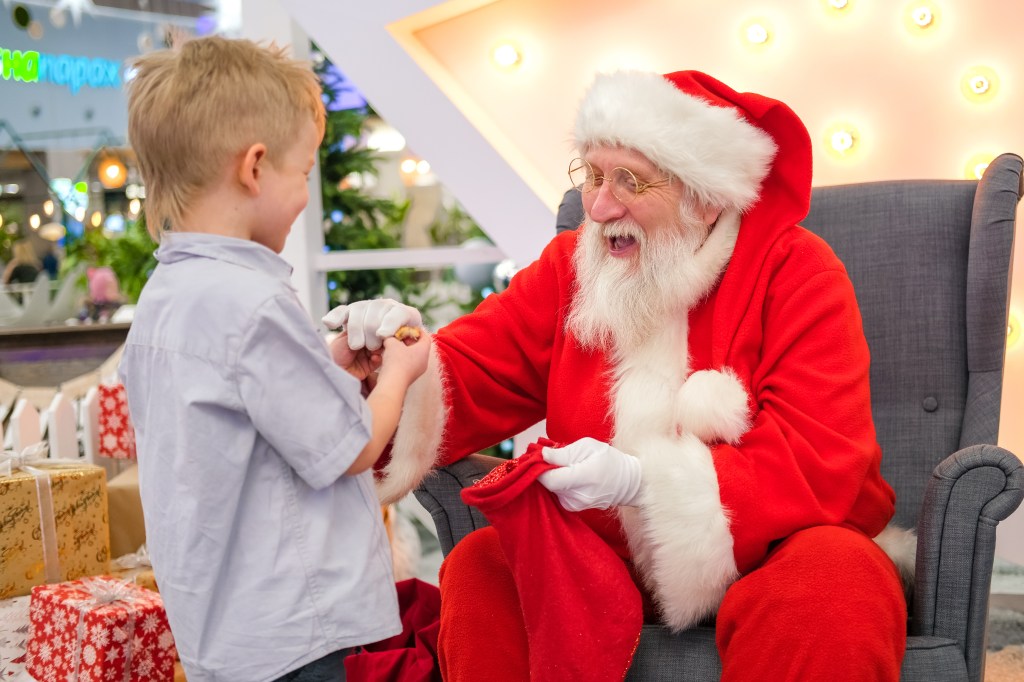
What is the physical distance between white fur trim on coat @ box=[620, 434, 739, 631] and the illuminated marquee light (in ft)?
22.6

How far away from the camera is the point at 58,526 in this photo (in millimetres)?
2389

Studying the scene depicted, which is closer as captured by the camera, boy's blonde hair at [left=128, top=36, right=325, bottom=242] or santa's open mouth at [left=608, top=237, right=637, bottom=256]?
boy's blonde hair at [left=128, top=36, right=325, bottom=242]

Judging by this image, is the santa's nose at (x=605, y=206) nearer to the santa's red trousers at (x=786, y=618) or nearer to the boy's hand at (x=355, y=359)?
the boy's hand at (x=355, y=359)

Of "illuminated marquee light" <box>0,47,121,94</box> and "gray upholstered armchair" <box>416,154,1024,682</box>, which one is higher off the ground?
"illuminated marquee light" <box>0,47,121,94</box>

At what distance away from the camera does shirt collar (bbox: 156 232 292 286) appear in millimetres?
1253

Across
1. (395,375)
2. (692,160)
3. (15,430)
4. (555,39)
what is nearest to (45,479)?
(15,430)

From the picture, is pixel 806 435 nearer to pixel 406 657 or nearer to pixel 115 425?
pixel 406 657

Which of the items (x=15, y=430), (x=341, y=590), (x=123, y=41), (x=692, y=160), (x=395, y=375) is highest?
(x=123, y=41)

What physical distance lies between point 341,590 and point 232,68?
0.66 metres

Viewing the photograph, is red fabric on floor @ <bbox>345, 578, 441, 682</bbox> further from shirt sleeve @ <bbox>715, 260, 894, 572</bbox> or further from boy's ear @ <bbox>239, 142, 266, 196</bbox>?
boy's ear @ <bbox>239, 142, 266, 196</bbox>

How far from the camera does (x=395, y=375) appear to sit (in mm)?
1484

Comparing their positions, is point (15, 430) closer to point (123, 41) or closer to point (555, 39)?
point (555, 39)

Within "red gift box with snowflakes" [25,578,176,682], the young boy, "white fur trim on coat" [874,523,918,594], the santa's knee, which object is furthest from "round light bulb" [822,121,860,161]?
"red gift box with snowflakes" [25,578,176,682]

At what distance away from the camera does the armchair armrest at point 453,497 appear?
1.89m
